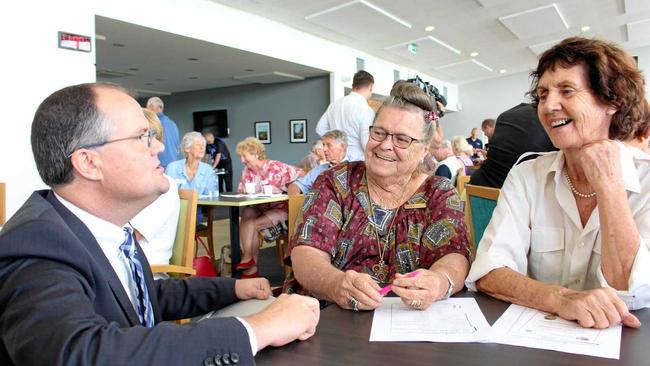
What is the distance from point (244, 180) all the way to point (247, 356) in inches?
175

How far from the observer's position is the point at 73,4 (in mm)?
4785

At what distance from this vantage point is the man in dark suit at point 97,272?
0.66 metres

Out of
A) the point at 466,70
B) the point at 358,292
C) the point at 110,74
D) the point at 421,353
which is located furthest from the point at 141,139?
the point at 466,70

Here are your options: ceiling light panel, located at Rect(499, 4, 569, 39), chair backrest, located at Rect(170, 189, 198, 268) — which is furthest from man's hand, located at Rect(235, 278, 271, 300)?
ceiling light panel, located at Rect(499, 4, 569, 39)

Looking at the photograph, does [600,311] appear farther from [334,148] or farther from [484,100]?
[484,100]

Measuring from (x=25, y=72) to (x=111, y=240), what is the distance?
4429mm

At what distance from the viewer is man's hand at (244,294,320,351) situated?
0.80 m

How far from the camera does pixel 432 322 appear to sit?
0.96m

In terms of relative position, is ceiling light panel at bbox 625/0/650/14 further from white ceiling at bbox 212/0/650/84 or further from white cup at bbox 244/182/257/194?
white cup at bbox 244/182/257/194

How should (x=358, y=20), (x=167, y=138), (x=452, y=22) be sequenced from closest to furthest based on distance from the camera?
(x=167, y=138)
(x=358, y=20)
(x=452, y=22)

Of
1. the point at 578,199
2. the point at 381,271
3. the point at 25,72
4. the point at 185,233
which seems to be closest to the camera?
the point at 578,199

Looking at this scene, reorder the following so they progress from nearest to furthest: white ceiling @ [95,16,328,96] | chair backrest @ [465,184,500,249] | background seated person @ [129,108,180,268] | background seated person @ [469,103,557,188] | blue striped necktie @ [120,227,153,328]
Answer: blue striped necktie @ [120,227,153,328]
chair backrest @ [465,184,500,249]
background seated person @ [129,108,180,268]
background seated person @ [469,103,557,188]
white ceiling @ [95,16,328,96]

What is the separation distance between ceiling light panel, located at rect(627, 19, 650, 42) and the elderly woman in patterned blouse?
32.0 ft

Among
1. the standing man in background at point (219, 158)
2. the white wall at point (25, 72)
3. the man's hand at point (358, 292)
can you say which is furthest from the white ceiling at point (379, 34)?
the man's hand at point (358, 292)
